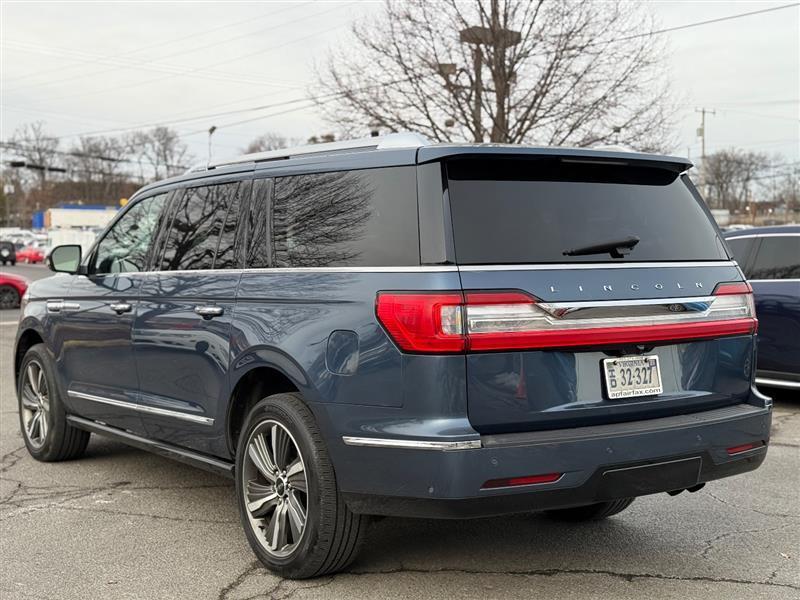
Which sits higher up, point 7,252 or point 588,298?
point 588,298

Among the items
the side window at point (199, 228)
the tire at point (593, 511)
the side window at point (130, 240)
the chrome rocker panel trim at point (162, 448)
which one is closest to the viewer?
the chrome rocker panel trim at point (162, 448)

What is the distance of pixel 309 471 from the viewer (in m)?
3.93

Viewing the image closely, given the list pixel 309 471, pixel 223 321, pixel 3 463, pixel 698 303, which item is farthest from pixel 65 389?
pixel 698 303

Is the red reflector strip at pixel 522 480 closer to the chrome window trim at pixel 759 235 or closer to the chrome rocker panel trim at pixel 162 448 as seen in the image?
the chrome rocker panel trim at pixel 162 448

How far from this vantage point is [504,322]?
11.7 ft

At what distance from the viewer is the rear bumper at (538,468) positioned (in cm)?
352

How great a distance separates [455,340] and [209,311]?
1.60 m

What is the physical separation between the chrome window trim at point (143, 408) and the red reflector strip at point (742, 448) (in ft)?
7.95

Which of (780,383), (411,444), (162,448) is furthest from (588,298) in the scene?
(780,383)

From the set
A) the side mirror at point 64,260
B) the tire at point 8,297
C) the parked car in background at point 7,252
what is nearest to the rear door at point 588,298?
the side mirror at point 64,260

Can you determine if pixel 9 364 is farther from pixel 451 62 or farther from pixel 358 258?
Answer: pixel 451 62

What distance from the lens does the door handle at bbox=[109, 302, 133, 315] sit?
545 centimetres

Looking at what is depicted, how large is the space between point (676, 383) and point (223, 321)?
2.10m

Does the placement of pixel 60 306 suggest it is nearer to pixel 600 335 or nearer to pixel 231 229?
pixel 231 229
